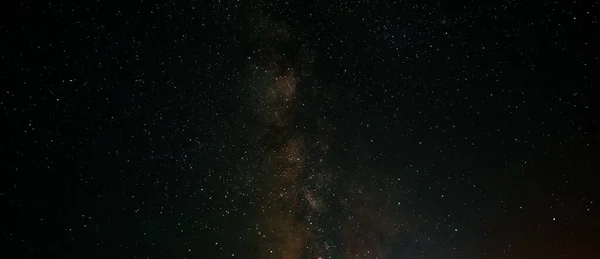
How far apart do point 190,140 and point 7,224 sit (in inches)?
61.2

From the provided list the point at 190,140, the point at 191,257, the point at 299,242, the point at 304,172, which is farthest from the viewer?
the point at 191,257

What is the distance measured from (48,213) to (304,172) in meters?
1.85

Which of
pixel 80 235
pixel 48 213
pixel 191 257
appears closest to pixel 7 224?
pixel 48 213

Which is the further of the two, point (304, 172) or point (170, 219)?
point (170, 219)

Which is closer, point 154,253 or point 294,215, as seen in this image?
point 294,215

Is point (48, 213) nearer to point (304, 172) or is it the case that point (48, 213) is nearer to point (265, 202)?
point (265, 202)

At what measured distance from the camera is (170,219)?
2.78 m

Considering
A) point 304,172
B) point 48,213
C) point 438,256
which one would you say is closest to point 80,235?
point 48,213

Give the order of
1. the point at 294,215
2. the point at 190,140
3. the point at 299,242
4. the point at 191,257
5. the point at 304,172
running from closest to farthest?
the point at 190,140, the point at 304,172, the point at 294,215, the point at 299,242, the point at 191,257

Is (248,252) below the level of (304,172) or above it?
below

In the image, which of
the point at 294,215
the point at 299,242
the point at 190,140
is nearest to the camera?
the point at 190,140

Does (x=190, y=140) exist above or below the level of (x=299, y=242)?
above

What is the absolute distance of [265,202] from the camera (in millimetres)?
2600

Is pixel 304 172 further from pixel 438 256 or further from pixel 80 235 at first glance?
pixel 80 235
